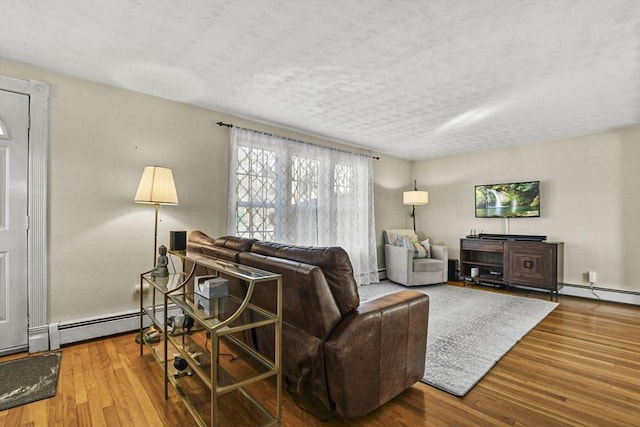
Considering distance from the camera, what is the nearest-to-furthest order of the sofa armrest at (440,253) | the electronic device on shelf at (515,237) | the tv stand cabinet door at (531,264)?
the tv stand cabinet door at (531,264) < the electronic device on shelf at (515,237) < the sofa armrest at (440,253)

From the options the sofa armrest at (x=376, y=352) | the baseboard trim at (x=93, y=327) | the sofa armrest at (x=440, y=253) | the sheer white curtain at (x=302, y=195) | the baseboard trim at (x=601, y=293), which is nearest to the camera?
the sofa armrest at (x=376, y=352)

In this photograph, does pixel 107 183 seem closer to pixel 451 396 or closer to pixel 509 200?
pixel 451 396

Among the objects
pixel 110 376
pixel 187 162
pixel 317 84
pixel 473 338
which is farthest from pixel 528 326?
pixel 187 162

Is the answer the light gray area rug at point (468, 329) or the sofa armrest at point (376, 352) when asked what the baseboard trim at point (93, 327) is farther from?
the light gray area rug at point (468, 329)

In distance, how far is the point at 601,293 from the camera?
166 inches

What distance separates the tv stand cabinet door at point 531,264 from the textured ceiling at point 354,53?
177 cm

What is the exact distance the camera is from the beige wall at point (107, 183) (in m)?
2.62

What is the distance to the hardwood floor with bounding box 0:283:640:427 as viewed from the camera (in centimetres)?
168

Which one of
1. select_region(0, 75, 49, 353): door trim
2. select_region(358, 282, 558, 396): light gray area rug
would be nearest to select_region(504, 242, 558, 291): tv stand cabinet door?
select_region(358, 282, 558, 396): light gray area rug

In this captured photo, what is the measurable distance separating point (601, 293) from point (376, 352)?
4.41 meters

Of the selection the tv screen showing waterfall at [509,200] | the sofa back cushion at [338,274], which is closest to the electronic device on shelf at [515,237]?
the tv screen showing waterfall at [509,200]

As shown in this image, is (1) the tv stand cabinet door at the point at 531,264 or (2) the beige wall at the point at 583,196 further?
(1) the tv stand cabinet door at the point at 531,264

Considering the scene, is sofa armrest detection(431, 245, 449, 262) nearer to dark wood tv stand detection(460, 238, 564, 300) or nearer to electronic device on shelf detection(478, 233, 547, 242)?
dark wood tv stand detection(460, 238, 564, 300)

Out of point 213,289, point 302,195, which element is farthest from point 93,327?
point 302,195
